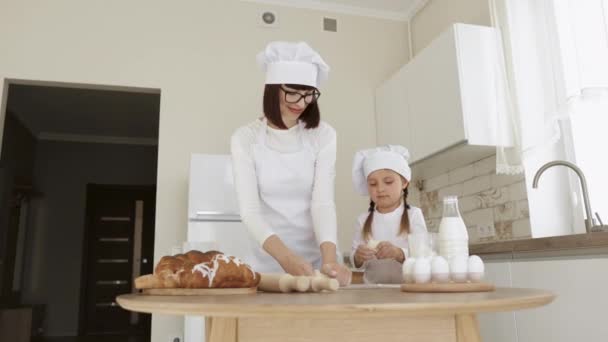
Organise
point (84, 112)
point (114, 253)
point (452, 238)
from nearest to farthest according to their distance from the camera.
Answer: point (452, 238)
point (84, 112)
point (114, 253)

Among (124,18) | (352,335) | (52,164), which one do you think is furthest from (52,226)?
(352,335)

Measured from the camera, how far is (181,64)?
3414mm

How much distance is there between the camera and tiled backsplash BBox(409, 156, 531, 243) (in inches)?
99.4

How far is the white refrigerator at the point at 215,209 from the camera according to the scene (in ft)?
9.05

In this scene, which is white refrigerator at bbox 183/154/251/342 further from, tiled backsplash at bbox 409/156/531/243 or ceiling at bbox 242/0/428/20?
ceiling at bbox 242/0/428/20

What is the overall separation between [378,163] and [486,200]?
3.79 feet

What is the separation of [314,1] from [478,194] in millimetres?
1878

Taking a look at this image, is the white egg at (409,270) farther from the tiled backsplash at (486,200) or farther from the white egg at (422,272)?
the tiled backsplash at (486,200)

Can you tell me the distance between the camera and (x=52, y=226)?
6.59 metres

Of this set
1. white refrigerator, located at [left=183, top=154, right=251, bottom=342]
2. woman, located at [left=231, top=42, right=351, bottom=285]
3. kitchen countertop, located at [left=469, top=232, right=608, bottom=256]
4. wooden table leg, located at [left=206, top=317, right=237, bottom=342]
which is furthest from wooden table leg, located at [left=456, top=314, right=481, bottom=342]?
white refrigerator, located at [left=183, top=154, right=251, bottom=342]

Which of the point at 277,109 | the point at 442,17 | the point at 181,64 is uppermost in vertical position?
the point at 442,17

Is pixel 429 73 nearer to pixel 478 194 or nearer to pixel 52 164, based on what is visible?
pixel 478 194

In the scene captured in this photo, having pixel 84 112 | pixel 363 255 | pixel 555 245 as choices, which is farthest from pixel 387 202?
pixel 84 112

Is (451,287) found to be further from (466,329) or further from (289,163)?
(289,163)
